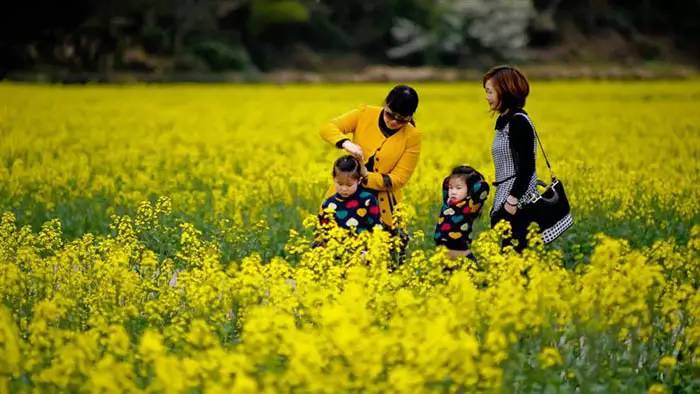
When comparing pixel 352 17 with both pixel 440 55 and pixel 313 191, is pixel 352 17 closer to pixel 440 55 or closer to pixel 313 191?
pixel 440 55

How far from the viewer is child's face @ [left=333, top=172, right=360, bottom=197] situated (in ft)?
21.0

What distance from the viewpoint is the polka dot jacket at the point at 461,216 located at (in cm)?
661

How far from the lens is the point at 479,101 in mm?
28172

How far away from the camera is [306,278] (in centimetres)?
510

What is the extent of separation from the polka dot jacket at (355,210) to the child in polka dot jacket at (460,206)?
0.44 metres

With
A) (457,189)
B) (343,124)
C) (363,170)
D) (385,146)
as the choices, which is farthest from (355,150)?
(457,189)

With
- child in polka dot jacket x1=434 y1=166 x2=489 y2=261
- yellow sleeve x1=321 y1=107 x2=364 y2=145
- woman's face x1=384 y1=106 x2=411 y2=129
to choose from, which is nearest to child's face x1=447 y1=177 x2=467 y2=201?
child in polka dot jacket x1=434 y1=166 x2=489 y2=261

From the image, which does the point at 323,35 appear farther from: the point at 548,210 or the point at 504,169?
the point at 548,210

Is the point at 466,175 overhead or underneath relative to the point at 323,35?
underneath

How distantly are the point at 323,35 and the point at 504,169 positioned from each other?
4470 centimetres

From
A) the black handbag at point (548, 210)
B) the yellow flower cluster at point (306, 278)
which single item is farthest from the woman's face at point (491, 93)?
the yellow flower cluster at point (306, 278)

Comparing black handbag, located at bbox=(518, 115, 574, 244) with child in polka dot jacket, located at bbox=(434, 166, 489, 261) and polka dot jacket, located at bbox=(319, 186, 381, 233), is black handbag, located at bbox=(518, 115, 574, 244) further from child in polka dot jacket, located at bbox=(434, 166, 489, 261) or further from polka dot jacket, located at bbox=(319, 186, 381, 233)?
polka dot jacket, located at bbox=(319, 186, 381, 233)

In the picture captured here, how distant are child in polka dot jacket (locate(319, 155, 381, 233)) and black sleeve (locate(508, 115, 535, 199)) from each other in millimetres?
846

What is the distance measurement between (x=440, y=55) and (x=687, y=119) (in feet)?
97.3
